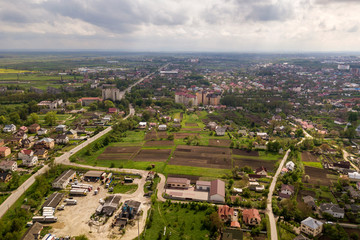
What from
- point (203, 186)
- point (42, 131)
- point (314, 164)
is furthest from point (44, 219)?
point (314, 164)

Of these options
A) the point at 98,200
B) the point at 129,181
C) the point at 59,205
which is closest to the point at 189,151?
the point at 129,181

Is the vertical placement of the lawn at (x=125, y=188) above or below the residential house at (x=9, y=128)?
below

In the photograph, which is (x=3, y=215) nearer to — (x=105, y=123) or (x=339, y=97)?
(x=105, y=123)

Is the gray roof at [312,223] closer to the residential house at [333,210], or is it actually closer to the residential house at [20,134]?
the residential house at [333,210]

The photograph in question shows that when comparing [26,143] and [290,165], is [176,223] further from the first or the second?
[26,143]

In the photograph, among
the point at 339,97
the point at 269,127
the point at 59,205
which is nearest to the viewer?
the point at 59,205

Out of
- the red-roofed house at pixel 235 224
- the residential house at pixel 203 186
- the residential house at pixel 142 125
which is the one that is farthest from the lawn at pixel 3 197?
the residential house at pixel 142 125
